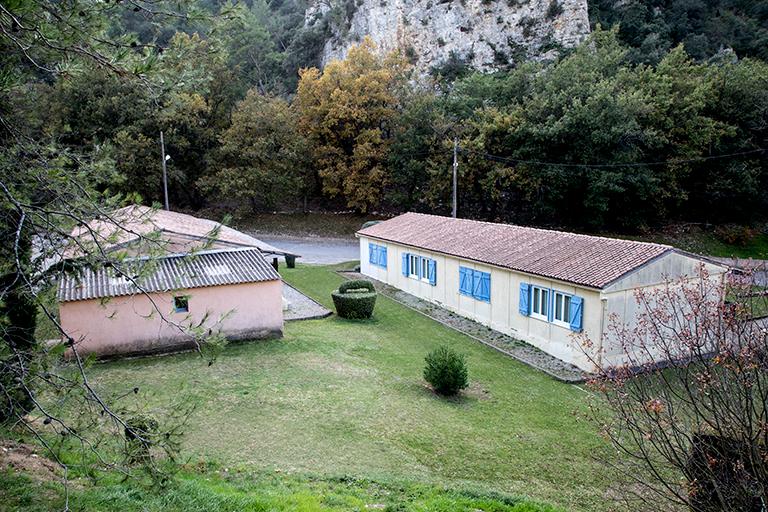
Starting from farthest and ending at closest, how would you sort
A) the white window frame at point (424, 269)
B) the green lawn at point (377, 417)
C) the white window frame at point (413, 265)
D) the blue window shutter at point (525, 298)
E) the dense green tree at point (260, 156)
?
the dense green tree at point (260, 156) → the white window frame at point (413, 265) → the white window frame at point (424, 269) → the blue window shutter at point (525, 298) → the green lawn at point (377, 417)

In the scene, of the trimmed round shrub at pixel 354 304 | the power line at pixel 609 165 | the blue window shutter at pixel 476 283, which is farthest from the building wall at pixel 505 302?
the power line at pixel 609 165

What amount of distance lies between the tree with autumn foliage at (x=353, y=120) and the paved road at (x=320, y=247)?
3621 mm

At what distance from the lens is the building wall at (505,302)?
15984 mm

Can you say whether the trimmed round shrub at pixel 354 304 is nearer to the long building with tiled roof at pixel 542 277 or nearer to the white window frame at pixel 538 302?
the long building with tiled roof at pixel 542 277

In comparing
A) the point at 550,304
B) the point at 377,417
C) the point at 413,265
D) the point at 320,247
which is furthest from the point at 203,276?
the point at 320,247

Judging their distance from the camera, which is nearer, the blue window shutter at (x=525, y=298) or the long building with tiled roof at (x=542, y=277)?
the long building with tiled roof at (x=542, y=277)

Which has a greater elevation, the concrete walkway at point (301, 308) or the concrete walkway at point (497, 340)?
the concrete walkway at point (301, 308)

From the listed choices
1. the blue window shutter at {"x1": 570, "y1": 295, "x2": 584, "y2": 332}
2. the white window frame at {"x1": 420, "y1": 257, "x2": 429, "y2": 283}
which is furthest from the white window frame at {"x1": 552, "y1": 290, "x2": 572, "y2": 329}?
the white window frame at {"x1": 420, "y1": 257, "x2": 429, "y2": 283}

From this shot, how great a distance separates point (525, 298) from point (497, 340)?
185 cm

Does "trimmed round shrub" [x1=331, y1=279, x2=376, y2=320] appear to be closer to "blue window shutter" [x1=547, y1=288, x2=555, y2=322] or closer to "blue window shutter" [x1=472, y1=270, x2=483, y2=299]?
"blue window shutter" [x1=472, y1=270, x2=483, y2=299]

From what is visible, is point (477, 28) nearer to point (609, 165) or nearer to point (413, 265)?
point (609, 165)

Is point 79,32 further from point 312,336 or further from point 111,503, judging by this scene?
point 312,336

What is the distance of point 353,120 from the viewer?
39438mm

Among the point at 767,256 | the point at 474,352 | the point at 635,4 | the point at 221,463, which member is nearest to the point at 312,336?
the point at 474,352
